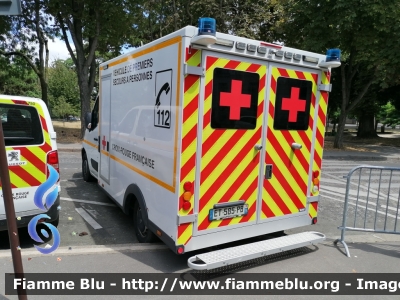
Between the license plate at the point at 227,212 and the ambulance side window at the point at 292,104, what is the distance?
109cm

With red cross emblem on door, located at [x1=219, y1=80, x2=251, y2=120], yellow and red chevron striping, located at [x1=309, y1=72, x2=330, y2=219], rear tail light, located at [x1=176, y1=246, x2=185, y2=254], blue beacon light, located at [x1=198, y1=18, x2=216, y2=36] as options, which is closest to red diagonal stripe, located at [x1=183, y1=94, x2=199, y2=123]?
red cross emblem on door, located at [x1=219, y1=80, x2=251, y2=120]

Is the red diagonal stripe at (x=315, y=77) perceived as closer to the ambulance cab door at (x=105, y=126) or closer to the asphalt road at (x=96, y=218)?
the asphalt road at (x=96, y=218)

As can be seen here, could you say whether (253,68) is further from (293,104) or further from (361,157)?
(361,157)

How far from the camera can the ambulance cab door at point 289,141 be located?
13.3ft

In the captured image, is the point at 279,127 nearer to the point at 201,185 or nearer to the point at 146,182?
the point at 201,185

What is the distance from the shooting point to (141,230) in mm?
4496

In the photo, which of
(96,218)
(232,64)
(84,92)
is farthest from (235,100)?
(84,92)

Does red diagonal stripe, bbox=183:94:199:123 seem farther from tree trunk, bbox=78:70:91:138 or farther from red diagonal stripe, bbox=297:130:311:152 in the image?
tree trunk, bbox=78:70:91:138

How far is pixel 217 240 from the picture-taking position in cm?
377

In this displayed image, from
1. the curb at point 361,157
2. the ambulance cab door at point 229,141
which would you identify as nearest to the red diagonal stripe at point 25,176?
the ambulance cab door at point 229,141

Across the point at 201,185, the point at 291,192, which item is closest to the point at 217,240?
the point at 201,185

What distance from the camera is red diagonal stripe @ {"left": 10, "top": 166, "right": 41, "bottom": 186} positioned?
3951 millimetres

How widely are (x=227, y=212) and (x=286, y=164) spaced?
1047 mm

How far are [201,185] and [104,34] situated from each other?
1384 centimetres
